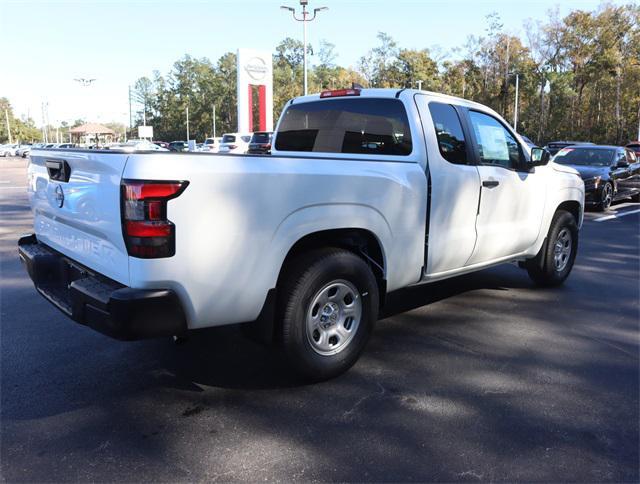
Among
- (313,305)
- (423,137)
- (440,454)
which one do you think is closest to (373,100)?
(423,137)

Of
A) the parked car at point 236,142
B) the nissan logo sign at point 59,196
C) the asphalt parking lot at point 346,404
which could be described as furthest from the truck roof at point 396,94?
the parked car at point 236,142

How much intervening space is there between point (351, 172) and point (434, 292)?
9.16ft

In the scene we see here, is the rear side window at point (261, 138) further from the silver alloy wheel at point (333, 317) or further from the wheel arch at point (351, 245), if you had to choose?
the silver alloy wheel at point (333, 317)

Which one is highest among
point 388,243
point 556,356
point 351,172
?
point 351,172

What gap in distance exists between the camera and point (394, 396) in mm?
3492

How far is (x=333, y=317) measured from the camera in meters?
3.69

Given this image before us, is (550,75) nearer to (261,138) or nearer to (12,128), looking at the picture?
(261,138)

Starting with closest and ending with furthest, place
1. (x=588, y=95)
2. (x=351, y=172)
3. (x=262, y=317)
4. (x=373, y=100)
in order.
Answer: (x=262, y=317) < (x=351, y=172) < (x=373, y=100) < (x=588, y=95)

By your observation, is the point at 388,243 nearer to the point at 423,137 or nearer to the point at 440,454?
the point at 423,137

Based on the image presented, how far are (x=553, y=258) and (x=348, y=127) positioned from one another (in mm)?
2863

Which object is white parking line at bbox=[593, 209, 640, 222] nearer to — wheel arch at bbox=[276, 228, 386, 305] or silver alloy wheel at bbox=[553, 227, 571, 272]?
silver alloy wheel at bbox=[553, 227, 571, 272]

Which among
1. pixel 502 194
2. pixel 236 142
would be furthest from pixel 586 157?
pixel 236 142

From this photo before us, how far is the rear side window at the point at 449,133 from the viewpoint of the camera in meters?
4.46

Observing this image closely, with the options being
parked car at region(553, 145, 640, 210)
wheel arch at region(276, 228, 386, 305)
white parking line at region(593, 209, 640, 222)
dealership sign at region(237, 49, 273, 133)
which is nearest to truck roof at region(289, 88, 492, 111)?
wheel arch at region(276, 228, 386, 305)
